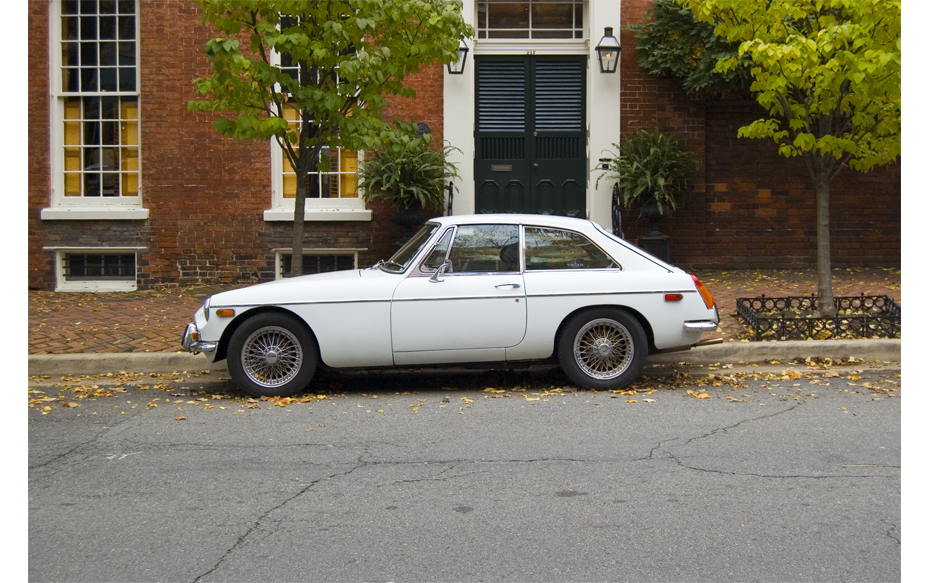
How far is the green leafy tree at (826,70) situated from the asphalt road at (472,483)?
271cm

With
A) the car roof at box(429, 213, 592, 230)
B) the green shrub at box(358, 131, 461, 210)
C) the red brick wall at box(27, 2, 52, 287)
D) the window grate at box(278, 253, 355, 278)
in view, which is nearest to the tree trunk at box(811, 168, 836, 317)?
the car roof at box(429, 213, 592, 230)

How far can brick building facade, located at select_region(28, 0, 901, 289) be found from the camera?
1353cm

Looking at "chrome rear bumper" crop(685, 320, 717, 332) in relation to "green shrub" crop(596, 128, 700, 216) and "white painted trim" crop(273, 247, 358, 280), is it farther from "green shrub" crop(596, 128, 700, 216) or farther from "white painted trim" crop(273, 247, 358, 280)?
"white painted trim" crop(273, 247, 358, 280)

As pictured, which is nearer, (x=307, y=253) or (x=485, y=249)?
(x=485, y=249)

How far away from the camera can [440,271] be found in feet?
24.3

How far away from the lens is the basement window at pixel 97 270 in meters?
13.8

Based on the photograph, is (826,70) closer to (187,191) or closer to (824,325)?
(824,325)

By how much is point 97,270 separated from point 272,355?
25.4 ft

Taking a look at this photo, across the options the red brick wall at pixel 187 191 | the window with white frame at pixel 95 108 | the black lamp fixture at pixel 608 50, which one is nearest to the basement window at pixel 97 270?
the red brick wall at pixel 187 191

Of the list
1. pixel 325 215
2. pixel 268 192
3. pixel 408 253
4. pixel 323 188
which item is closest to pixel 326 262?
pixel 325 215

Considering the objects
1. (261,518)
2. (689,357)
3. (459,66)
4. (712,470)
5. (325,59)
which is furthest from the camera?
(459,66)

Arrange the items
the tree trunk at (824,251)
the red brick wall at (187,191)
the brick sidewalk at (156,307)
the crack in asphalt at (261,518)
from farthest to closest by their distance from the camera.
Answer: the red brick wall at (187,191)
the tree trunk at (824,251)
the brick sidewalk at (156,307)
the crack in asphalt at (261,518)

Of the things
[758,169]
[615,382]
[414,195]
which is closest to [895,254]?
[758,169]

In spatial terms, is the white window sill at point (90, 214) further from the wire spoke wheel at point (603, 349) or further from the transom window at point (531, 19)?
the wire spoke wheel at point (603, 349)
